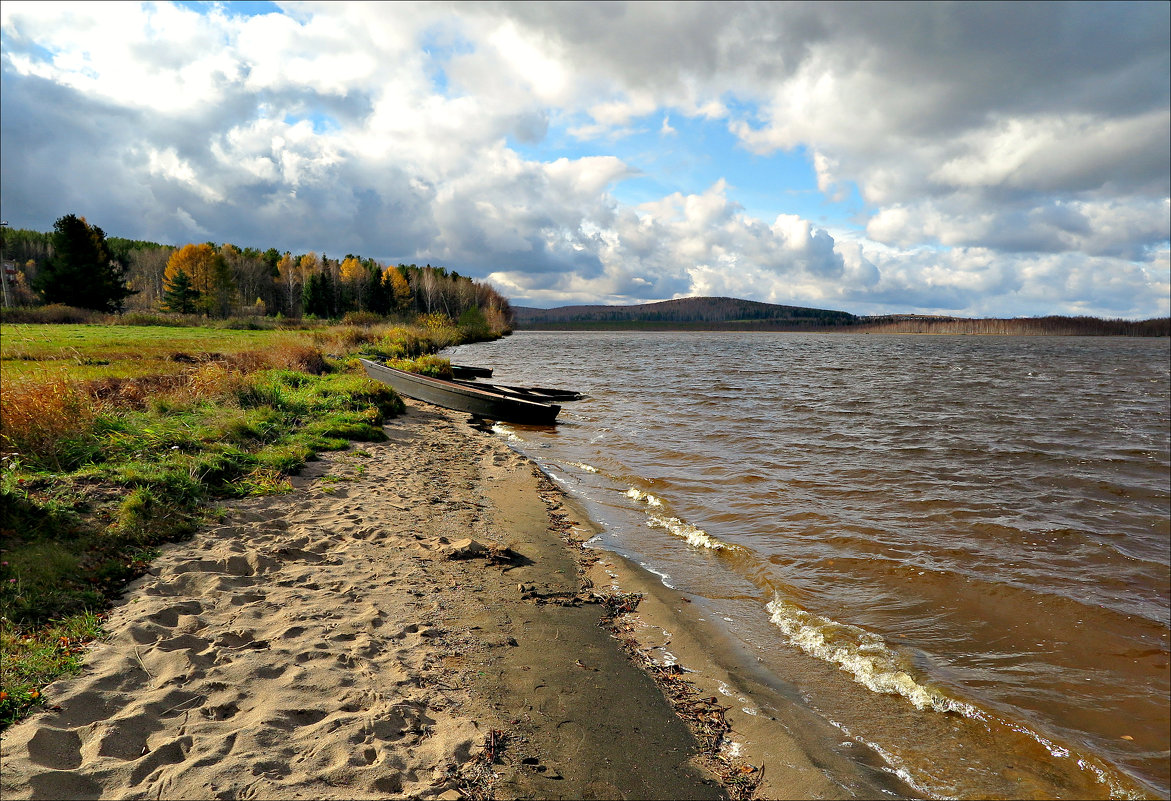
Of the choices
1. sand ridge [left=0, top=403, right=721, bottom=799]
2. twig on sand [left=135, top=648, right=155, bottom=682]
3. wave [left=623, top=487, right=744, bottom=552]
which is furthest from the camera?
wave [left=623, top=487, right=744, bottom=552]

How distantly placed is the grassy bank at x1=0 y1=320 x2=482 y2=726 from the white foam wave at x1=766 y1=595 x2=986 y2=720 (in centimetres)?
595

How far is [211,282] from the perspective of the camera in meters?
70.4

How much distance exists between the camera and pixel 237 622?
441 centimetres

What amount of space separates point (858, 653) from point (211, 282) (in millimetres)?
85478

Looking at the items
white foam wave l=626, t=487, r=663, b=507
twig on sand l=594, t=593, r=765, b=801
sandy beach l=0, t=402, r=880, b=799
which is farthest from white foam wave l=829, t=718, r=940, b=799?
white foam wave l=626, t=487, r=663, b=507

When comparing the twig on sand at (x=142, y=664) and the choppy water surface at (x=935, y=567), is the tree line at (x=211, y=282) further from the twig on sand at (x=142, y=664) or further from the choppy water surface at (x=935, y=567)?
the twig on sand at (x=142, y=664)

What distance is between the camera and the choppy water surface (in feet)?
13.4

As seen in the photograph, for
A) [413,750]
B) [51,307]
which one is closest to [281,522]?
[413,750]

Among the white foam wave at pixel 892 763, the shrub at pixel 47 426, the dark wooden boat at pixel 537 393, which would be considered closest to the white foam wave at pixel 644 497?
the white foam wave at pixel 892 763

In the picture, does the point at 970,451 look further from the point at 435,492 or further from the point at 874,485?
the point at 435,492

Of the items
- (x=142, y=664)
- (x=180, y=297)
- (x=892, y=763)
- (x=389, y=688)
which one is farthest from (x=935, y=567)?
(x=180, y=297)

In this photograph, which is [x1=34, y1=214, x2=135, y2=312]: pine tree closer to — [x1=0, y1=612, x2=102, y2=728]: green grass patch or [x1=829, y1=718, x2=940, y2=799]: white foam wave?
[x1=0, y1=612, x2=102, y2=728]: green grass patch

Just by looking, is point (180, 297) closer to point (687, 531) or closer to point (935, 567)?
point (687, 531)

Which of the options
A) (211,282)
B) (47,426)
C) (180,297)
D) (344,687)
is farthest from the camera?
(211,282)
